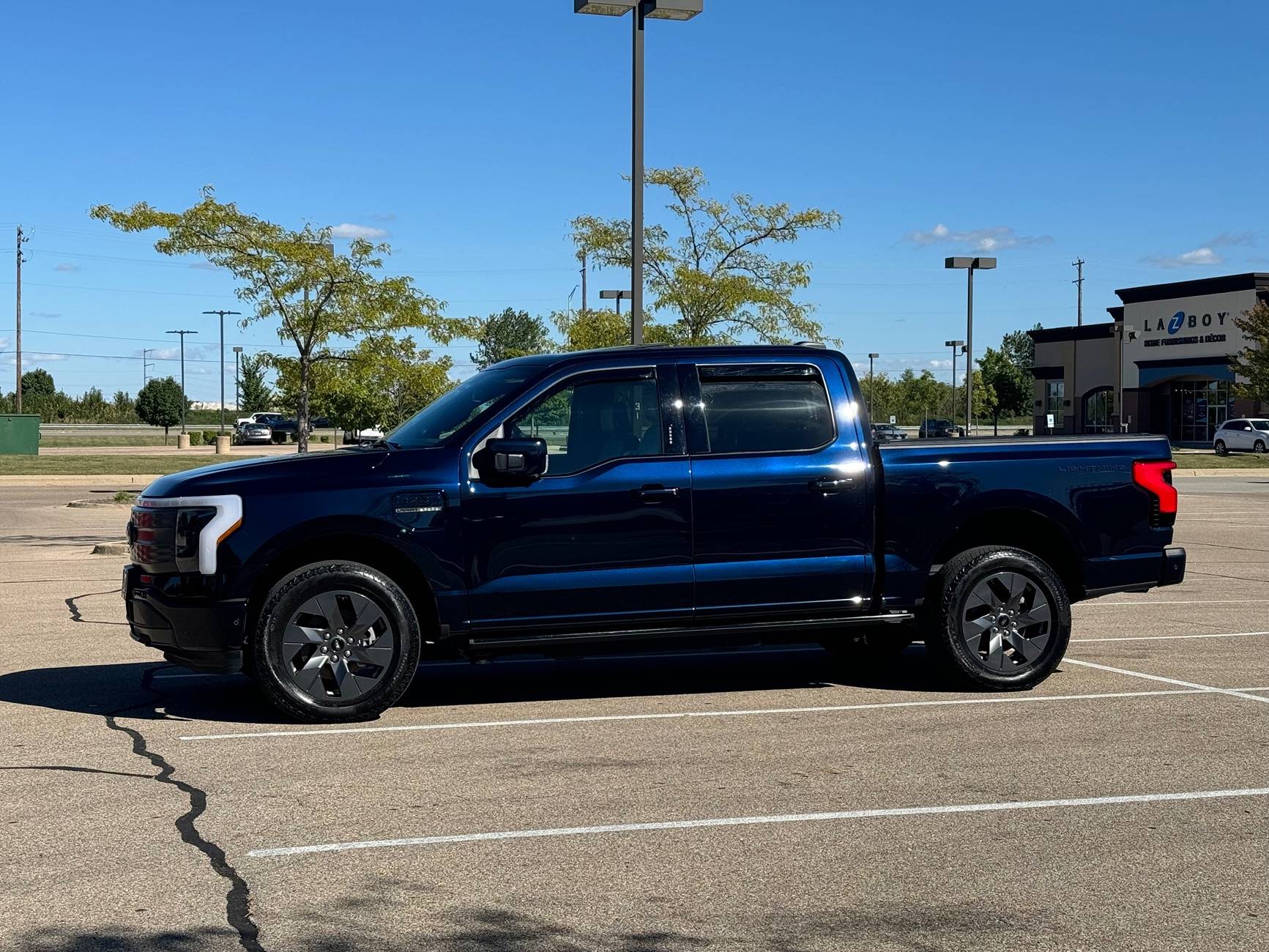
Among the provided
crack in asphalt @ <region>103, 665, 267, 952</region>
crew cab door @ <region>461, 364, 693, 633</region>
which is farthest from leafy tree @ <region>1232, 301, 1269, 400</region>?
crack in asphalt @ <region>103, 665, 267, 952</region>

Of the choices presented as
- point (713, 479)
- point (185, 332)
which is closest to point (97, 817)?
point (713, 479)

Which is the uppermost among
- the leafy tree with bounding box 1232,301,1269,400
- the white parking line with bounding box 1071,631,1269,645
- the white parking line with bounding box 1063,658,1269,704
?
the leafy tree with bounding box 1232,301,1269,400

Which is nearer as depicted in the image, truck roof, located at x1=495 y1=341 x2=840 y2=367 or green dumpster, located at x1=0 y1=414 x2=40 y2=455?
truck roof, located at x1=495 y1=341 x2=840 y2=367

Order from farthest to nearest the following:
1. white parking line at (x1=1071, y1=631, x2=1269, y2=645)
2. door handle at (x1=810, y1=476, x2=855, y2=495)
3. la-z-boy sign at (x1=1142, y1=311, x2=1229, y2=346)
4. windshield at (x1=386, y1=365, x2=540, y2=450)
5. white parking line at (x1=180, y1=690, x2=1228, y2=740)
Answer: la-z-boy sign at (x1=1142, y1=311, x2=1229, y2=346)
white parking line at (x1=1071, y1=631, x2=1269, y2=645)
door handle at (x1=810, y1=476, x2=855, y2=495)
windshield at (x1=386, y1=365, x2=540, y2=450)
white parking line at (x1=180, y1=690, x2=1228, y2=740)

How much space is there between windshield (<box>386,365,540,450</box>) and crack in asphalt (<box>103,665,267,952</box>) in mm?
2102

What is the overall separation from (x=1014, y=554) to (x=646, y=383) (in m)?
2.46

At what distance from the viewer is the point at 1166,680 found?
904 centimetres

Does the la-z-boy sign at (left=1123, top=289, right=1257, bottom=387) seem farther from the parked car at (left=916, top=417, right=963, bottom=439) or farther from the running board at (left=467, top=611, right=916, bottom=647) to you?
the running board at (left=467, top=611, right=916, bottom=647)

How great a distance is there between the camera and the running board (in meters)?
8.00

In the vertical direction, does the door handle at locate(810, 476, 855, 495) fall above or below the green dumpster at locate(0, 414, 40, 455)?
below

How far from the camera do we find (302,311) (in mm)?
23703

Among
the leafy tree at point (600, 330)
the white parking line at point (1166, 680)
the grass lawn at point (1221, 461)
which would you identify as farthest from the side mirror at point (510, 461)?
the grass lawn at point (1221, 461)

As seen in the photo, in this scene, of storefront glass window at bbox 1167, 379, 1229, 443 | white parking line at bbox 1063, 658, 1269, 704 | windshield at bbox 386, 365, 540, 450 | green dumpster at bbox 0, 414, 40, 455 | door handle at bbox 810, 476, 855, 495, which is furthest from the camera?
storefront glass window at bbox 1167, 379, 1229, 443

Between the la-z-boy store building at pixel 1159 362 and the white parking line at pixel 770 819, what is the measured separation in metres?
64.2
